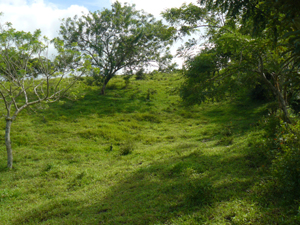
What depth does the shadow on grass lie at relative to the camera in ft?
18.7

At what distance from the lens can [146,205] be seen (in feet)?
20.7

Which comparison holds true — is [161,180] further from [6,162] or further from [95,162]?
[6,162]

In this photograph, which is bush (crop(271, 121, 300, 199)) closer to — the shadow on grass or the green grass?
the green grass

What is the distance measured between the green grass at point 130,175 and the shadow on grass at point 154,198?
30 millimetres

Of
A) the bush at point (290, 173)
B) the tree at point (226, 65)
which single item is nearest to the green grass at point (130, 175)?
the bush at point (290, 173)

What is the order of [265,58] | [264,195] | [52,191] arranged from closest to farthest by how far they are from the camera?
[264,195] → [52,191] → [265,58]

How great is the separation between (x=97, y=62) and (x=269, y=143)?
77.1 feet

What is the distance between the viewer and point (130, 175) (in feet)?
31.2

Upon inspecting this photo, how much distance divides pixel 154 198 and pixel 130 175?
118 inches

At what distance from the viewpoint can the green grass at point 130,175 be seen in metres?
5.43

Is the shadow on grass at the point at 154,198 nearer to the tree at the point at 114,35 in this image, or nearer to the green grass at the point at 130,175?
the green grass at the point at 130,175

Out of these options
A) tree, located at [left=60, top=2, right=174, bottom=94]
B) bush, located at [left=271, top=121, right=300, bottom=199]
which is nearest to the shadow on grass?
bush, located at [left=271, top=121, right=300, bottom=199]

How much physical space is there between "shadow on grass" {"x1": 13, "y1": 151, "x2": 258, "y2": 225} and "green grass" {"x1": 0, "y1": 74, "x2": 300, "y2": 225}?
30mm

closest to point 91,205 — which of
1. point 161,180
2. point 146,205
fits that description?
point 146,205
